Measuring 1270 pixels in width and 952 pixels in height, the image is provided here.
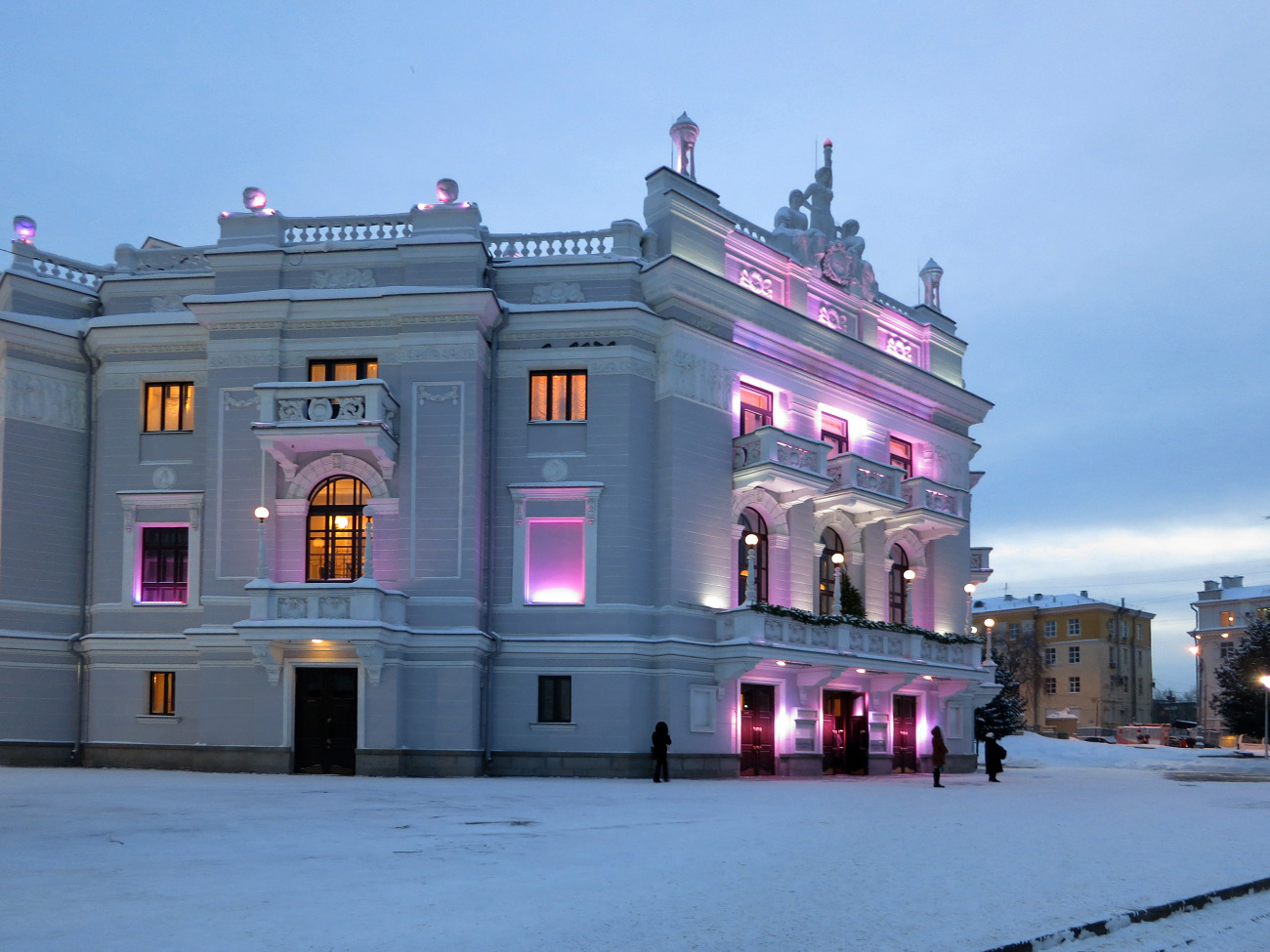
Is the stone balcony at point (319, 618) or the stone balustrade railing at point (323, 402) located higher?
the stone balustrade railing at point (323, 402)

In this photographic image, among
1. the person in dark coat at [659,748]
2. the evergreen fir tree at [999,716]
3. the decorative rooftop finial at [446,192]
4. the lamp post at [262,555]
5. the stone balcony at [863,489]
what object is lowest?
the evergreen fir tree at [999,716]

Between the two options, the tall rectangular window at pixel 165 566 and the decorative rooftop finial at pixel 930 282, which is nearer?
the tall rectangular window at pixel 165 566

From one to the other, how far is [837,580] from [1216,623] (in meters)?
93.7

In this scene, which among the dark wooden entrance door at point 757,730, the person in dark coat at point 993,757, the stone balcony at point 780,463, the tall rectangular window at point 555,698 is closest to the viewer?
the tall rectangular window at point 555,698

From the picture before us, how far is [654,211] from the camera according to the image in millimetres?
33406

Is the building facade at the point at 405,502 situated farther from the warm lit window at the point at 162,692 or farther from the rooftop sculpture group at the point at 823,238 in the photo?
the rooftop sculpture group at the point at 823,238

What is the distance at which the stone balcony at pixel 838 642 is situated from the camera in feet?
104

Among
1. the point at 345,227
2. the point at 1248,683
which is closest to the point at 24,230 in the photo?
the point at 345,227

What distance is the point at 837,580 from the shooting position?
35.1 meters

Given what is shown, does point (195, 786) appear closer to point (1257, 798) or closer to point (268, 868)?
point (268, 868)

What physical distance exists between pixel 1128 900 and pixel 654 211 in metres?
25.1

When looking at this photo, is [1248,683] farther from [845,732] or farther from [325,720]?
[325,720]

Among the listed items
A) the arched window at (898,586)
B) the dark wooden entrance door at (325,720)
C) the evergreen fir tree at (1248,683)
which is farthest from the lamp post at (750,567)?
the evergreen fir tree at (1248,683)

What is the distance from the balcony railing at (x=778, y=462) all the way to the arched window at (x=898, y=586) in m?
7.11
